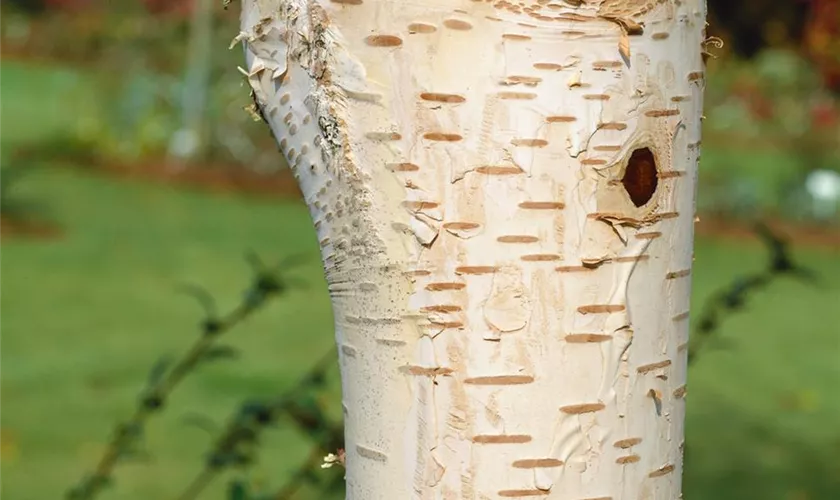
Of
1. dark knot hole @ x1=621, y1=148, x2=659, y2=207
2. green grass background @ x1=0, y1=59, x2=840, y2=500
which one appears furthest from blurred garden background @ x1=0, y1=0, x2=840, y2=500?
dark knot hole @ x1=621, y1=148, x2=659, y2=207

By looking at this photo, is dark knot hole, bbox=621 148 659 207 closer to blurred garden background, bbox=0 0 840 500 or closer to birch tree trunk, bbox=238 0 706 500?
birch tree trunk, bbox=238 0 706 500

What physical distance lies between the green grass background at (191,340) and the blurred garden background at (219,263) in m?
0.02

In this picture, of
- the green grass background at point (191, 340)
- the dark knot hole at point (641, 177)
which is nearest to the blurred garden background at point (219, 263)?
the green grass background at point (191, 340)

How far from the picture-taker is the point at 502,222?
3.14 ft

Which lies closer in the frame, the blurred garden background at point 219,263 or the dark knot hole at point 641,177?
the dark knot hole at point 641,177

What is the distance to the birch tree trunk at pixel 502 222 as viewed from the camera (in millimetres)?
949

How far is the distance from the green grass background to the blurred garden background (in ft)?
0.06

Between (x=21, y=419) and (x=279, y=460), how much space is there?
1138 mm

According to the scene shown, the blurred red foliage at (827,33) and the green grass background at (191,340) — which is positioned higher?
the blurred red foliage at (827,33)

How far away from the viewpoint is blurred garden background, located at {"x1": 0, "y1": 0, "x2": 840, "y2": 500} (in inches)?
176

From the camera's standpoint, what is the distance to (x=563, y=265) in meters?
0.97

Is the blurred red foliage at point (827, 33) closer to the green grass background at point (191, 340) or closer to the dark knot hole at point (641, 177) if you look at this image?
the green grass background at point (191, 340)

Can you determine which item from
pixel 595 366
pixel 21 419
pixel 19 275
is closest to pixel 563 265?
pixel 595 366

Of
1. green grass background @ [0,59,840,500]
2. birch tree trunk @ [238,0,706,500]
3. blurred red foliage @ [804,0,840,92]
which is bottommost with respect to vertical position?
green grass background @ [0,59,840,500]
